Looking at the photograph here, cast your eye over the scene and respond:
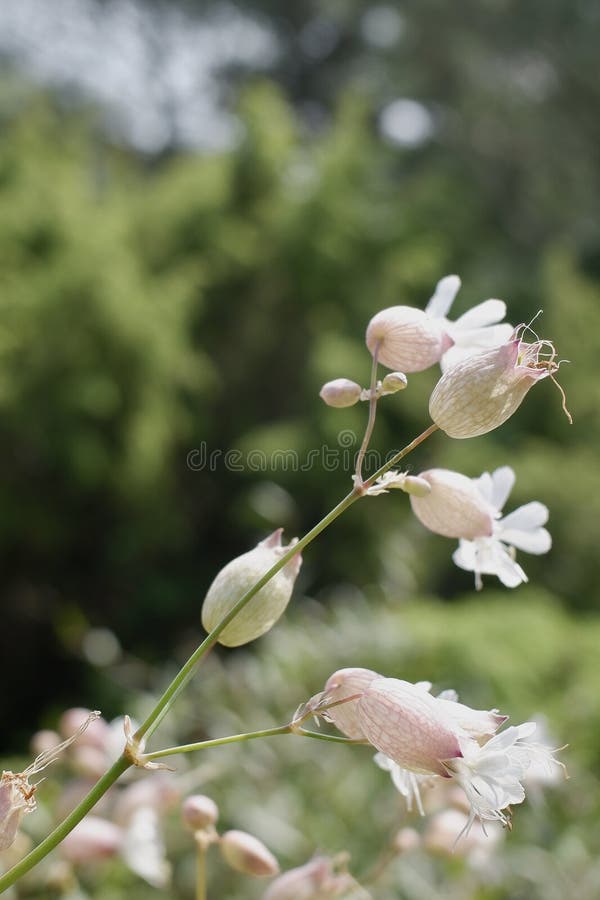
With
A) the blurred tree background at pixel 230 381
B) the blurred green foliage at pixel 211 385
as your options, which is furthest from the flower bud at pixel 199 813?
the blurred green foliage at pixel 211 385

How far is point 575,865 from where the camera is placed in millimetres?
1148

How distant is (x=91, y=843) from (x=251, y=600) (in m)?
0.23

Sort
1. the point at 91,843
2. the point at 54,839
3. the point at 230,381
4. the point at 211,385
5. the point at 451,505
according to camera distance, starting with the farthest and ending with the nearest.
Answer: the point at 230,381
the point at 211,385
the point at 91,843
the point at 451,505
the point at 54,839

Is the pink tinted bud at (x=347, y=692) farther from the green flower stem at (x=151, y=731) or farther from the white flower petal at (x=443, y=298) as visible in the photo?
the white flower petal at (x=443, y=298)

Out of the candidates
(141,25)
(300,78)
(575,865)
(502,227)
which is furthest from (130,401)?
(141,25)

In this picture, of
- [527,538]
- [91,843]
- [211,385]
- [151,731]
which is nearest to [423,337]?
[527,538]

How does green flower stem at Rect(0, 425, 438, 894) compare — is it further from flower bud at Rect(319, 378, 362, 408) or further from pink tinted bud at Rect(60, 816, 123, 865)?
pink tinted bud at Rect(60, 816, 123, 865)

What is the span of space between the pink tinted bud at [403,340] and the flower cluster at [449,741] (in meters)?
0.14

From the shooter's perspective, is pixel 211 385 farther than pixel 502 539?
Yes

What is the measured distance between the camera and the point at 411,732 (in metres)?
0.34

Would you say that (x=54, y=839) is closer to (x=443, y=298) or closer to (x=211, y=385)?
(x=443, y=298)

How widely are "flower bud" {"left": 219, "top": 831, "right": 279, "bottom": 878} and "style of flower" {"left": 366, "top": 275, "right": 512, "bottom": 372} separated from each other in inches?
9.4

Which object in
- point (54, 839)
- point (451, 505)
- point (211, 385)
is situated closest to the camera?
point (54, 839)

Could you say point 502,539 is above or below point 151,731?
below
